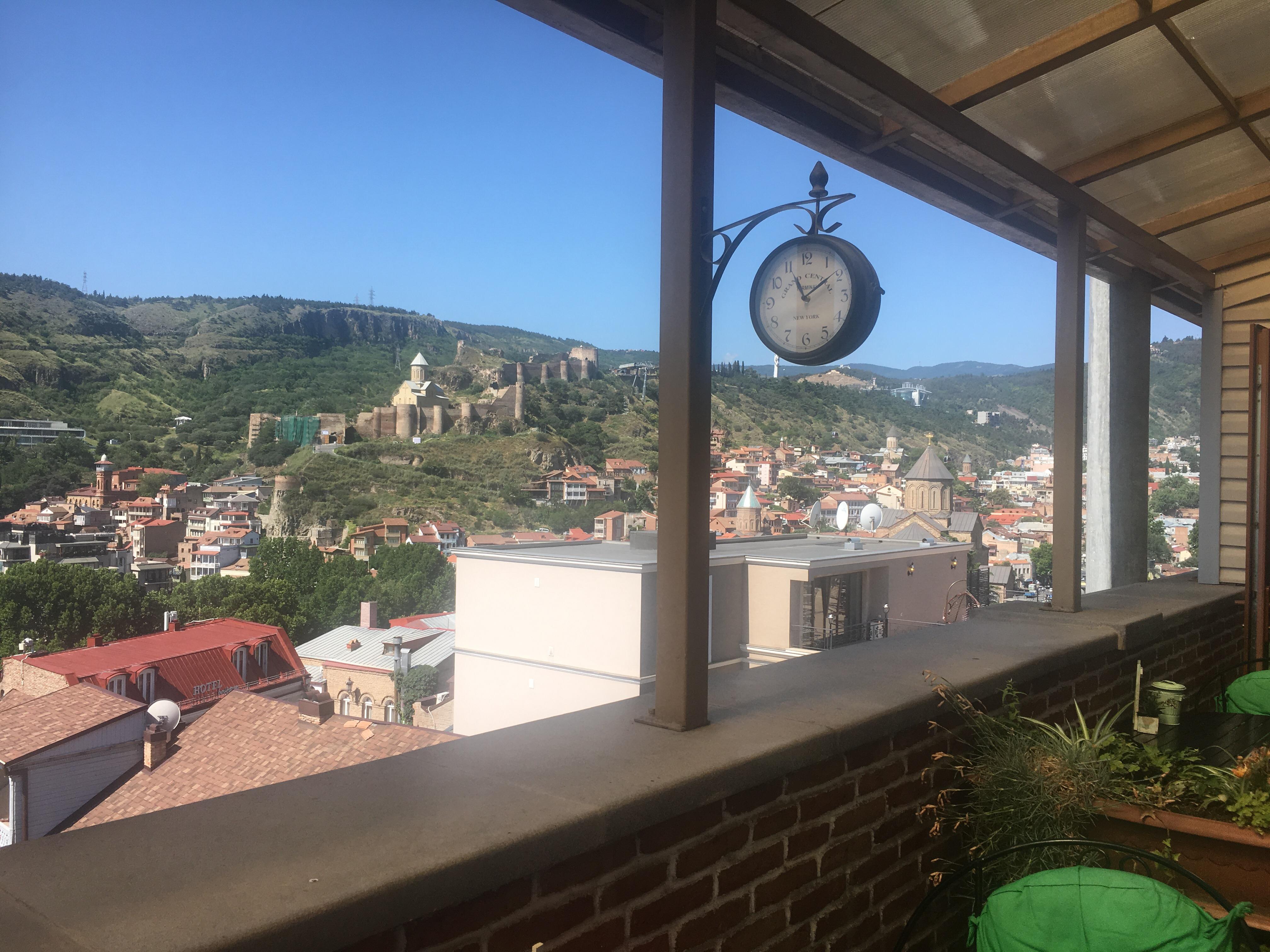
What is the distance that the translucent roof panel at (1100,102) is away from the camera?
246 centimetres

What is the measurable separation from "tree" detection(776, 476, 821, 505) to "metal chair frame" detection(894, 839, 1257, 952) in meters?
15.7

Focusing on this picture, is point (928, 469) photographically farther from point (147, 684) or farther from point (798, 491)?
point (147, 684)

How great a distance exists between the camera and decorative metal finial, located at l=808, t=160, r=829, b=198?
201cm

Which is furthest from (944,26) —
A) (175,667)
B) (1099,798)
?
(175,667)

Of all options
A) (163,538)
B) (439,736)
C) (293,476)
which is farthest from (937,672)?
(293,476)

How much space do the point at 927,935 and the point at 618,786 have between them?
109cm

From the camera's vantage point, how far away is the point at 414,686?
23.1 m

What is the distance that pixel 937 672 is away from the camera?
6.89ft

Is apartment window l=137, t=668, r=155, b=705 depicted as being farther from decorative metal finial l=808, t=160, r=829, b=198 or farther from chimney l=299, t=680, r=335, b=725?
decorative metal finial l=808, t=160, r=829, b=198

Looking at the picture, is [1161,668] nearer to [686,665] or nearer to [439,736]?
[686,665]

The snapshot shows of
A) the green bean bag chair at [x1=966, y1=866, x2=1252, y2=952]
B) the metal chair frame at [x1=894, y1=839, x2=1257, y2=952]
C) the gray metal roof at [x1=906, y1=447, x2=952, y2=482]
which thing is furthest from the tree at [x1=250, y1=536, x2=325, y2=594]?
the green bean bag chair at [x1=966, y1=866, x2=1252, y2=952]

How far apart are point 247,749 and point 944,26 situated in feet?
54.5

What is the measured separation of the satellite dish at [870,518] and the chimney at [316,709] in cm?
1096

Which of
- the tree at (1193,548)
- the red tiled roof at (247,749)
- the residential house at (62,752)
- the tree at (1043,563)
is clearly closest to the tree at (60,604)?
the red tiled roof at (247,749)
